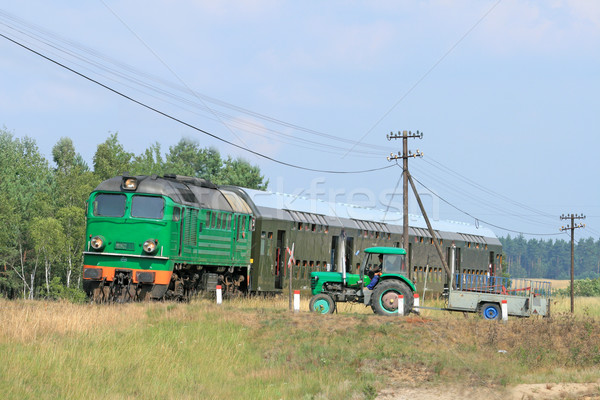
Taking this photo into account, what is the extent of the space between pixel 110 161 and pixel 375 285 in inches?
2273

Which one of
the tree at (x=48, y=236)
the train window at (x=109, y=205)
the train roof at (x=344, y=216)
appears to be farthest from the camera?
the tree at (x=48, y=236)

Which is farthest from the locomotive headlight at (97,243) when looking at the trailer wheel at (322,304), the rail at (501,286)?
the rail at (501,286)

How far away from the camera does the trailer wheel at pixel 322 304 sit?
23.6 m

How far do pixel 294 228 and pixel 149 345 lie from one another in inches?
613

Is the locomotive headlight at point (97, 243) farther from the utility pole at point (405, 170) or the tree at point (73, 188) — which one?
the tree at point (73, 188)

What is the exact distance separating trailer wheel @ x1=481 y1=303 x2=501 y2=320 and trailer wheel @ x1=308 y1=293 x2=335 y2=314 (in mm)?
5227

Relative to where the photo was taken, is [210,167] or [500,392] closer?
[500,392]

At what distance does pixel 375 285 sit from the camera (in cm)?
2314

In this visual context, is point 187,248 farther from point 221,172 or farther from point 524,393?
point 221,172

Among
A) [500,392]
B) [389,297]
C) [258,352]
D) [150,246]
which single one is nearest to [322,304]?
[389,297]

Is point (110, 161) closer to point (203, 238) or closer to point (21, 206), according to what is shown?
point (21, 206)

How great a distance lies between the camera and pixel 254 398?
1380 centimetres

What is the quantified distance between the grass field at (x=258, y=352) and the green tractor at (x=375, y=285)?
1383mm

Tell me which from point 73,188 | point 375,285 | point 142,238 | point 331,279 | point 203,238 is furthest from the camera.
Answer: point 73,188
